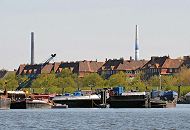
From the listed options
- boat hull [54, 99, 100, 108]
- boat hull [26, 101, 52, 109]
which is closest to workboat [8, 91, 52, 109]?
boat hull [26, 101, 52, 109]

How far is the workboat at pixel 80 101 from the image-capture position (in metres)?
186

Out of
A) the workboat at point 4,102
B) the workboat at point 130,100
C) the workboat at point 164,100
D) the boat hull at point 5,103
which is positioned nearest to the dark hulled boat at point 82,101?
the workboat at point 130,100

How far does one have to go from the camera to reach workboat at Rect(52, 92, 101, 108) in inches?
7330

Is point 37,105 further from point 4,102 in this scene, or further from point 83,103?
point 83,103

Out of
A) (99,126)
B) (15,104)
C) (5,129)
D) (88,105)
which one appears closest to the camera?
(5,129)

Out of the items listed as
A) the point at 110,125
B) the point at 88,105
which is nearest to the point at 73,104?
the point at 88,105

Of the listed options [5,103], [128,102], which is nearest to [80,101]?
[128,102]

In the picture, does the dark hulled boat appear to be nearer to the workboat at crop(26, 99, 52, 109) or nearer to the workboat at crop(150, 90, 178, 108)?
the workboat at crop(26, 99, 52, 109)

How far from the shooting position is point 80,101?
614 feet

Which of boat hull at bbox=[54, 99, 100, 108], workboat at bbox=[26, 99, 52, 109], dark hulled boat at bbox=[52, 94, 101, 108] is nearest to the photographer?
workboat at bbox=[26, 99, 52, 109]

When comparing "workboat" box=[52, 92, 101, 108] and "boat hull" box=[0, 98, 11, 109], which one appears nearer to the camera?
"boat hull" box=[0, 98, 11, 109]

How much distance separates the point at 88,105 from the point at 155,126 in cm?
8890

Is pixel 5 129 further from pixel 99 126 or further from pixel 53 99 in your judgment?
pixel 53 99

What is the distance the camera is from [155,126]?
97.6 metres
